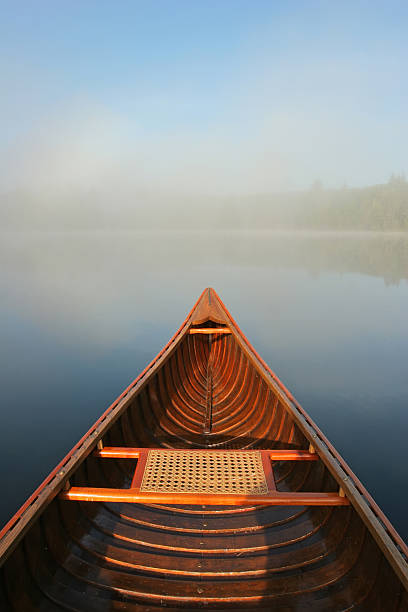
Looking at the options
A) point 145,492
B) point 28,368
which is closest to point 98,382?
point 28,368

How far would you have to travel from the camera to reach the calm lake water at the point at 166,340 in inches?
210

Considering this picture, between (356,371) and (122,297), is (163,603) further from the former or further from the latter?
(122,297)

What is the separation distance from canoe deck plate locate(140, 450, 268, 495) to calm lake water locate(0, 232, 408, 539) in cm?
210

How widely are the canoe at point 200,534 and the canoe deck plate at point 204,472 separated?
0.04ft

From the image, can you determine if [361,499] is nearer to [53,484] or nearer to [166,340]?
[53,484]

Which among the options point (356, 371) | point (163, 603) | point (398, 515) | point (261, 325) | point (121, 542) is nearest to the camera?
point (163, 603)

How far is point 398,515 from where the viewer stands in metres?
4.08

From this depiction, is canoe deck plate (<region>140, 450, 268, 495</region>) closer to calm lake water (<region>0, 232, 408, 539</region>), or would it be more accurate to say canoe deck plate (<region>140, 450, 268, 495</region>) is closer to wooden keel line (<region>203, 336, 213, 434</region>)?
wooden keel line (<region>203, 336, 213, 434</region>)

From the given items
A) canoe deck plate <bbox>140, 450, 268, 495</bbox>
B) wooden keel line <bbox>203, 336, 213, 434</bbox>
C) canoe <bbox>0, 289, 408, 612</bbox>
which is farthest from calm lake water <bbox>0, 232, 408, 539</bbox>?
canoe deck plate <bbox>140, 450, 268, 495</bbox>

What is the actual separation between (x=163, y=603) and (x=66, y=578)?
629 mm

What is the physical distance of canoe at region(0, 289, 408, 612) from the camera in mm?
2133

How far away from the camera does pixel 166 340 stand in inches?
438

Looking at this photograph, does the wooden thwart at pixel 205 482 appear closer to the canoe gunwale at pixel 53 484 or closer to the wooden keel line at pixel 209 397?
the canoe gunwale at pixel 53 484

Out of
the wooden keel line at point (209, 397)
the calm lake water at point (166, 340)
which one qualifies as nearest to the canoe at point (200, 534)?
the wooden keel line at point (209, 397)
